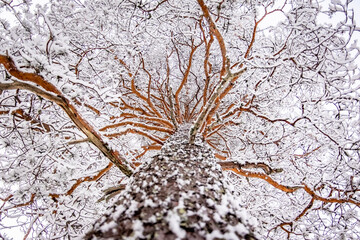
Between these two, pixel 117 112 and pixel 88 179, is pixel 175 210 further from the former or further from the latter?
pixel 88 179

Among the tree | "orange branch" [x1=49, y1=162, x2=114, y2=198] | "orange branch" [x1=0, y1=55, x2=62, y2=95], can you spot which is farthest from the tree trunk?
"orange branch" [x1=49, y1=162, x2=114, y2=198]

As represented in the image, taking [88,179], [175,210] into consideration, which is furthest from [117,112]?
[175,210]

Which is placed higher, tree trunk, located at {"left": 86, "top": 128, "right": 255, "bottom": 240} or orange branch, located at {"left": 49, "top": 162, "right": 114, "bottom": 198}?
orange branch, located at {"left": 49, "top": 162, "right": 114, "bottom": 198}

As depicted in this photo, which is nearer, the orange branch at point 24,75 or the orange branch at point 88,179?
the orange branch at point 24,75

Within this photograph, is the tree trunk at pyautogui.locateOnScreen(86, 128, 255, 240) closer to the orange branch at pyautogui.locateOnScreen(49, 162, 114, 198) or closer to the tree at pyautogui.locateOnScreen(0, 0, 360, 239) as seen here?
the tree at pyautogui.locateOnScreen(0, 0, 360, 239)

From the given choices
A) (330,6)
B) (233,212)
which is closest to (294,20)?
(330,6)

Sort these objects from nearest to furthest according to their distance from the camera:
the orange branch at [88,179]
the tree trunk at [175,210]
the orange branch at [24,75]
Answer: the tree trunk at [175,210] < the orange branch at [24,75] < the orange branch at [88,179]

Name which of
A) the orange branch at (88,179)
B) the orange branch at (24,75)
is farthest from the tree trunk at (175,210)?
the orange branch at (88,179)

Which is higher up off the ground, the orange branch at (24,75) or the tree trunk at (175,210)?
the orange branch at (24,75)

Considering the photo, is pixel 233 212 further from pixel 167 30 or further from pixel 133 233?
pixel 167 30

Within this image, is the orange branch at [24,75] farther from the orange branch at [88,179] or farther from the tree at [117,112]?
the orange branch at [88,179]
